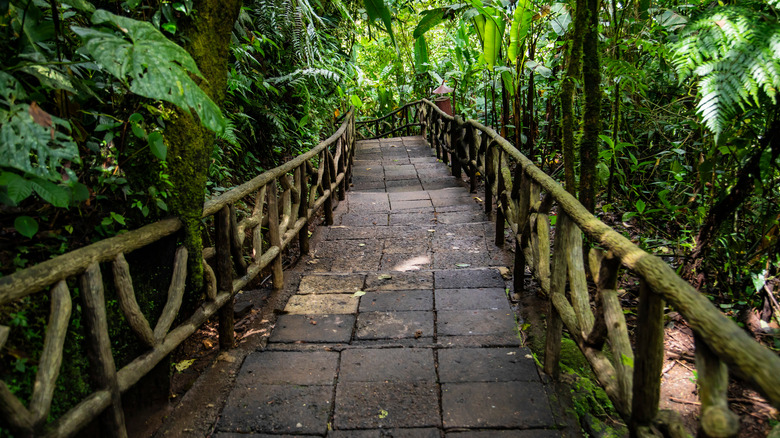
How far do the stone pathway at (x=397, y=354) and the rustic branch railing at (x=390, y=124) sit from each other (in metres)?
9.21

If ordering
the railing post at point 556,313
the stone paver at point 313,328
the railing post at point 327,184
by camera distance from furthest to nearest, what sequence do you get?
the railing post at point 327,184, the stone paver at point 313,328, the railing post at point 556,313

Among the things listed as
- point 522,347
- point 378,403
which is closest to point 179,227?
point 378,403

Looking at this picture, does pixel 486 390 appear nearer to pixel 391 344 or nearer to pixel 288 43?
pixel 391 344

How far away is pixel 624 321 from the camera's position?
5.96 ft

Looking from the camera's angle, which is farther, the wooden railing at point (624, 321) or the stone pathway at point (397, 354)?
the stone pathway at point (397, 354)

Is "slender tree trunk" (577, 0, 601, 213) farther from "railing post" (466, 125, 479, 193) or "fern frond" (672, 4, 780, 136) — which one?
"railing post" (466, 125, 479, 193)

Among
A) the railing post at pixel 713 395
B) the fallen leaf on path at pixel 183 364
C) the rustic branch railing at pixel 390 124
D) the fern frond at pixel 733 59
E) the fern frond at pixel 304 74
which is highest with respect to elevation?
the fern frond at pixel 304 74

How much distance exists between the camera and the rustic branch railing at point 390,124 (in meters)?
13.8

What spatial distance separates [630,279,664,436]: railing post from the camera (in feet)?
5.07

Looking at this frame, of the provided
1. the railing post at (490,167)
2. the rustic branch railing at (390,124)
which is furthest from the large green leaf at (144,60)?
the rustic branch railing at (390,124)

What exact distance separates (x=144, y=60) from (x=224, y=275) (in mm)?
1509

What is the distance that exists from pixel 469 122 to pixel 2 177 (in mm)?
5243

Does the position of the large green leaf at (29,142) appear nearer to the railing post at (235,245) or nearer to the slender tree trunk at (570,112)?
the railing post at (235,245)

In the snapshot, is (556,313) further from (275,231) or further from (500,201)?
(275,231)
